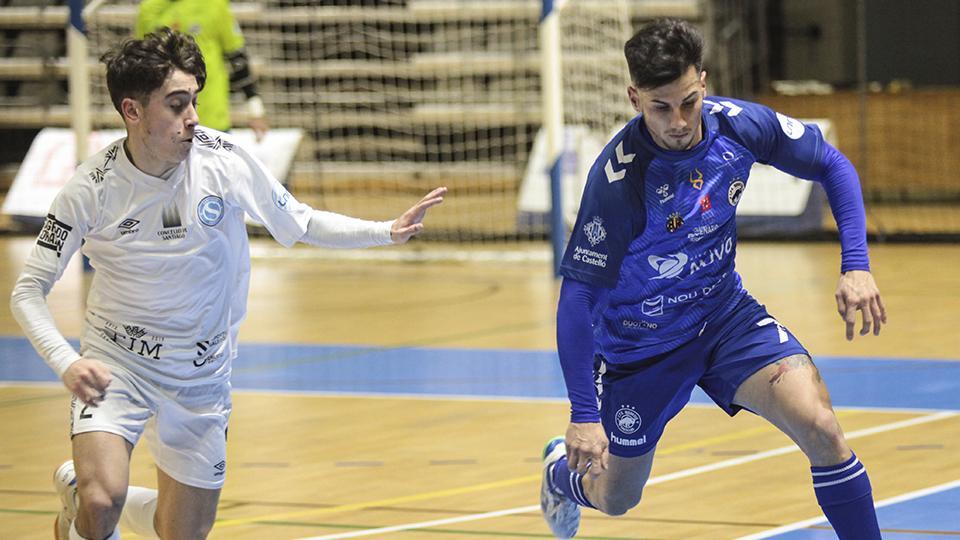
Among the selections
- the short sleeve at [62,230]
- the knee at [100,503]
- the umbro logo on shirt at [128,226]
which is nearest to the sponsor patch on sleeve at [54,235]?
the short sleeve at [62,230]

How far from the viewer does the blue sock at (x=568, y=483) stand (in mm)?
4992

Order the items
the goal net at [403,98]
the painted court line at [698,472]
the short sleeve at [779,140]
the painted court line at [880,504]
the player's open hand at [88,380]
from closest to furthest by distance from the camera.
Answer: the player's open hand at [88,380], the short sleeve at [779,140], the painted court line at [880,504], the painted court line at [698,472], the goal net at [403,98]

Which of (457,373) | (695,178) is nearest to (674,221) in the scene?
(695,178)

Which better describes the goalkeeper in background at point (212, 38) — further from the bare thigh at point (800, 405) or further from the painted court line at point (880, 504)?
the bare thigh at point (800, 405)

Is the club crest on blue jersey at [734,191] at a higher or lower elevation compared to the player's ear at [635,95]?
lower

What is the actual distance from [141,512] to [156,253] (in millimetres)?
852

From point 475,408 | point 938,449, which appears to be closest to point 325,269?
point 475,408

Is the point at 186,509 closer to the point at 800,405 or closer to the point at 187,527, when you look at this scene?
the point at 187,527

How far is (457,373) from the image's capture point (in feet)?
28.2

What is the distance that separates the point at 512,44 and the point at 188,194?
500 inches

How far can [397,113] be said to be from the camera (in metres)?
17.7

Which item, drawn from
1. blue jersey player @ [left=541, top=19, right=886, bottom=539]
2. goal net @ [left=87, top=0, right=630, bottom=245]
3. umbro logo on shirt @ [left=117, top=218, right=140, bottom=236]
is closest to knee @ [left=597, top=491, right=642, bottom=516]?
blue jersey player @ [left=541, top=19, right=886, bottom=539]

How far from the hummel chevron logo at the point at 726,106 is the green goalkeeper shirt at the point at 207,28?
21.9 ft

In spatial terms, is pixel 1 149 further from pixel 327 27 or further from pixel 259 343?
pixel 259 343
